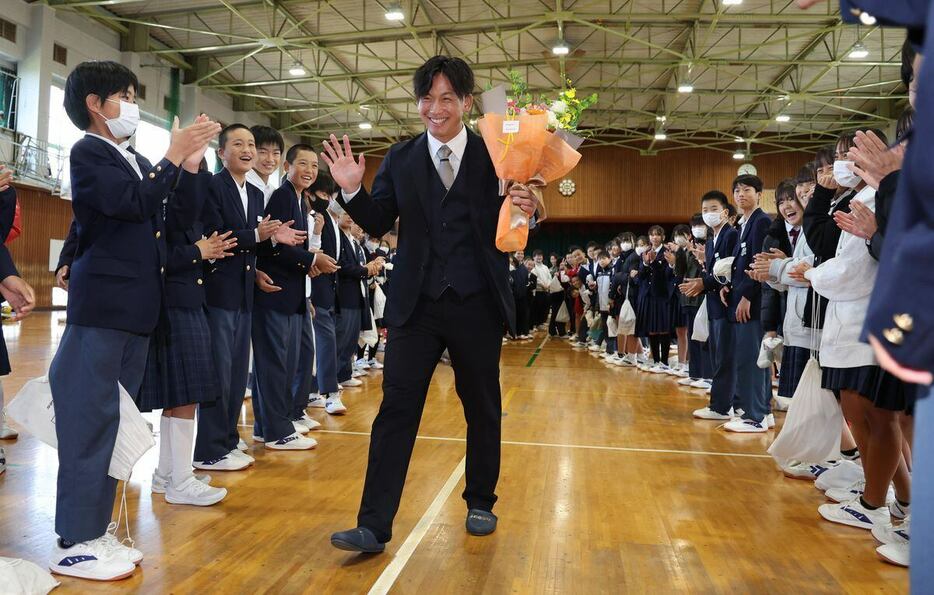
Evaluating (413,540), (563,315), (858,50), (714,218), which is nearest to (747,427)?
(714,218)

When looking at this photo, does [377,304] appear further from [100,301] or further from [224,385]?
[100,301]

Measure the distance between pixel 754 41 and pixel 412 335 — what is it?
15.3 metres

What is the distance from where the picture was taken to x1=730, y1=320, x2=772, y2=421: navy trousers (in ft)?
15.0

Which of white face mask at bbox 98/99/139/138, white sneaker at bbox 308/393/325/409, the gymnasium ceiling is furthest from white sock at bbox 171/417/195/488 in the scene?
the gymnasium ceiling

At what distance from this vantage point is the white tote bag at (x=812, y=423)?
281 cm

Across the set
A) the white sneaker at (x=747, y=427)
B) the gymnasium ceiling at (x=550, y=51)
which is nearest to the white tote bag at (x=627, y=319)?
the white sneaker at (x=747, y=427)

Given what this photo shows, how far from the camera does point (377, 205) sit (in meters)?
2.44

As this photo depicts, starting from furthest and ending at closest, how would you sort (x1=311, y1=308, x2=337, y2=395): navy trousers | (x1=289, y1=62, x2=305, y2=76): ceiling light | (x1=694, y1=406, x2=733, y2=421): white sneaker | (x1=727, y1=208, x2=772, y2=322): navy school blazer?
(x1=289, y1=62, x2=305, y2=76): ceiling light
(x1=694, y1=406, x2=733, y2=421): white sneaker
(x1=311, y1=308, x2=337, y2=395): navy trousers
(x1=727, y1=208, x2=772, y2=322): navy school blazer

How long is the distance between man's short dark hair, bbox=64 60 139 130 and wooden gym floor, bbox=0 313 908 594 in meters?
1.36

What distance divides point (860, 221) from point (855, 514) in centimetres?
119

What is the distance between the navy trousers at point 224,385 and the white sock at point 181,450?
0.33m

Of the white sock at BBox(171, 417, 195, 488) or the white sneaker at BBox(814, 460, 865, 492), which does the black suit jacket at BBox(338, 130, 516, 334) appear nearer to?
the white sock at BBox(171, 417, 195, 488)

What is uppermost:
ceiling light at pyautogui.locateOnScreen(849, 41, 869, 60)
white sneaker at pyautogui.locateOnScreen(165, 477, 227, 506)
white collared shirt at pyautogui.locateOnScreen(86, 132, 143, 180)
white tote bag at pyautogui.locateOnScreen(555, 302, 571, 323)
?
ceiling light at pyautogui.locateOnScreen(849, 41, 869, 60)

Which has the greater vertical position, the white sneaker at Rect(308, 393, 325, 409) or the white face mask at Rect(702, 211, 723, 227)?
the white face mask at Rect(702, 211, 723, 227)
